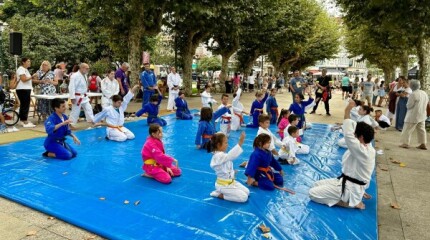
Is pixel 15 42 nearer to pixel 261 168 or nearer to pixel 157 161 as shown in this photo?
pixel 157 161

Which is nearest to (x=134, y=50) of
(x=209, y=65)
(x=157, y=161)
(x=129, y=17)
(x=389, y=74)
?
(x=129, y=17)

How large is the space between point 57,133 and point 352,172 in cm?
516

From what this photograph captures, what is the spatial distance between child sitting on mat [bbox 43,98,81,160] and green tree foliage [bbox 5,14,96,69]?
67.6ft

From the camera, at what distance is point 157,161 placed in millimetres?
5379

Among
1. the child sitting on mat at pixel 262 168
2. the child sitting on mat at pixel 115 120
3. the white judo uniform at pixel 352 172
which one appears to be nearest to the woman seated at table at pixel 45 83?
the child sitting on mat at pixel 115 120

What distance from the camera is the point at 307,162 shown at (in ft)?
22.0

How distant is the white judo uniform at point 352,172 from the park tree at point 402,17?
575cm

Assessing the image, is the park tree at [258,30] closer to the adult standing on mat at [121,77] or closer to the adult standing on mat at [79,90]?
the adult standing on mat at [121,77]

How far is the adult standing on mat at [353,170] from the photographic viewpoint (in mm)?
4332

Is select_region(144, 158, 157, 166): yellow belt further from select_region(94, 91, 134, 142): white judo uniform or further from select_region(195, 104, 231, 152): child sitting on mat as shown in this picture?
select_region(94, 91, 134, 142): white judo uniform

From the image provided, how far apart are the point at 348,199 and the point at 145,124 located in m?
7.26

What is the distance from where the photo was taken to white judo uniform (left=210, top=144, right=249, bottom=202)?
4.55 m

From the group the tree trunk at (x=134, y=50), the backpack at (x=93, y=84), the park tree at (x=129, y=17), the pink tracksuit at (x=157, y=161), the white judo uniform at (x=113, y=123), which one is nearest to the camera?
the pink tracksuit at (x=157, y=161)

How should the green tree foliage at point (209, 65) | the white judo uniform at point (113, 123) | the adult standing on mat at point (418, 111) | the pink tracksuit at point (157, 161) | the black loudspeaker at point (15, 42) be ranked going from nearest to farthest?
the pink tracksuit at point (157, 161)
the white judo uniform at point (113, 123)
the adult standing on mat at point (418, 111)
the black loudspeaker at point (15, 42)
the green tree foliage at point (209, 65)
